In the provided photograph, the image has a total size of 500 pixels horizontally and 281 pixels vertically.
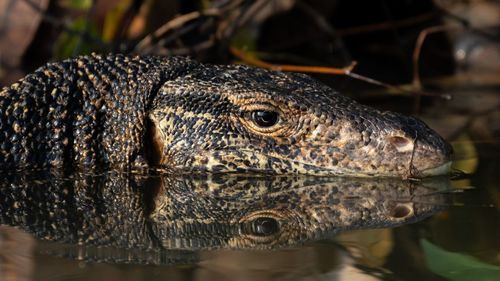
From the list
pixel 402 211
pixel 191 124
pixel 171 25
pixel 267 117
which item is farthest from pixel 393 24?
pixel 402 211

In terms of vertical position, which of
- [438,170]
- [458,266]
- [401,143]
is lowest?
[458,266]

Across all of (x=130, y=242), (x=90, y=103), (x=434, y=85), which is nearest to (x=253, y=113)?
(x=90, y=103)

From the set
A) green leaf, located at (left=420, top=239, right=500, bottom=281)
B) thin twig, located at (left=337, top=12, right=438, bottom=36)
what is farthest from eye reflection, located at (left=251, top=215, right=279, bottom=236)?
thin twig, located at (left=337, top=12, right=438, bottom=36)

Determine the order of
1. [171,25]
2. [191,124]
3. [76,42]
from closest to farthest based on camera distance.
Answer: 1. [191,124]
2. [171,25]
3. [76,42]

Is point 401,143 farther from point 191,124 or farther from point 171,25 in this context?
point 171,25

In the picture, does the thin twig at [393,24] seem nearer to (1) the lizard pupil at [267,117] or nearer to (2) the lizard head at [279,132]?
(2) the lizard head at [279,132]

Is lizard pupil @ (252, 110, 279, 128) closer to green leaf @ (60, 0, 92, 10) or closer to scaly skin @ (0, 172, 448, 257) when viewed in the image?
scaly skin @ (0, 172, 448, 257)

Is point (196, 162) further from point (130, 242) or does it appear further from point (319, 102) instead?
point (130, 242)
